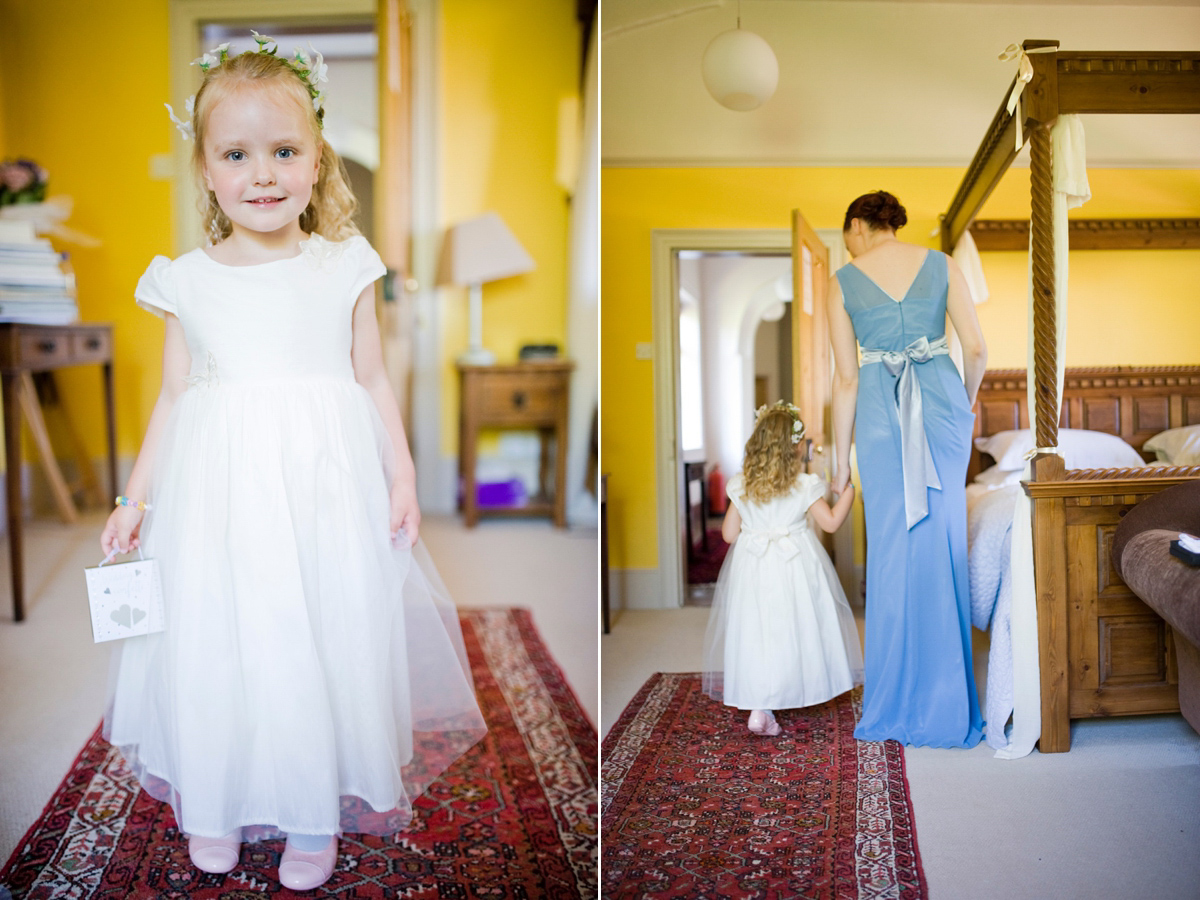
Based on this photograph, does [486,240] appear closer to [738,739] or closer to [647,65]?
[647,65]

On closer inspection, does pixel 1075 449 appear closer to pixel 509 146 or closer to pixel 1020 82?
pixel 1020 82

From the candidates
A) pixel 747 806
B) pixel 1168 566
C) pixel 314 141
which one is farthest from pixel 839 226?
pixel 747 806

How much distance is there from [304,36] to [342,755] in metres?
1.38

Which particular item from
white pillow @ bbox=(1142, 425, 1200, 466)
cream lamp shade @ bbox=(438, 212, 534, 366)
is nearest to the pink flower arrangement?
cream lamp shade @ bbox=(438, 212, 534, 366)

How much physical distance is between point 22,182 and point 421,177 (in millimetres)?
993

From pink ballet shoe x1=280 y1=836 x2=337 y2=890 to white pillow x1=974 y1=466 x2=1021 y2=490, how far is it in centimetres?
147

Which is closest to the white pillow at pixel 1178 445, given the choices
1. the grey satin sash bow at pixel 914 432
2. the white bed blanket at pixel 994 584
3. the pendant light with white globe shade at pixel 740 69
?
the white bed blanket at pixel 994 584

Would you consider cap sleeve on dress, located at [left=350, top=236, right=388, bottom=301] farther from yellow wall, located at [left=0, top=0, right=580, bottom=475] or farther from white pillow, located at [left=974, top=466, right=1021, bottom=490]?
white pillow, located at [left=974, top=466, right=1021, bottom=490]

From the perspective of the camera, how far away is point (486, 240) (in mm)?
2203

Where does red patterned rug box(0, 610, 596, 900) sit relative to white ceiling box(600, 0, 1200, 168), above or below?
below

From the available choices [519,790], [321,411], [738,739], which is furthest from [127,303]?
[738,739]

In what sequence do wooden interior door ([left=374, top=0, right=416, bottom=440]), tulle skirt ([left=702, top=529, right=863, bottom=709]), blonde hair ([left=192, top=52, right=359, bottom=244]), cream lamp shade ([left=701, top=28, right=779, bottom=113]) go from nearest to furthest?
1. blonde hair ([left=192, top=52, right=359, bottom=244])
2. cream lamp shade ([left=701, top=28, right=779, bottom=113])
3. tulle skirt ([left=702, top=529, right=863, bottom=709])
4. wooden interior door ([left=374, top=0, right=416, bottom=440])

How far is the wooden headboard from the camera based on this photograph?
1.52 meters

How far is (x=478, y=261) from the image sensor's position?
84.9 inches
